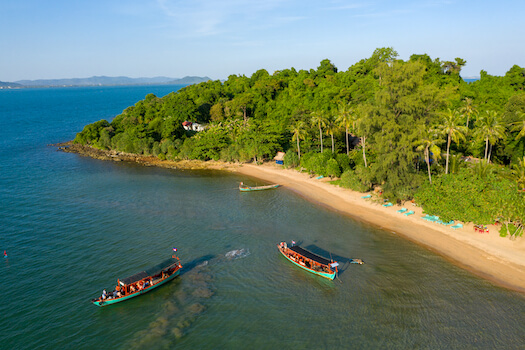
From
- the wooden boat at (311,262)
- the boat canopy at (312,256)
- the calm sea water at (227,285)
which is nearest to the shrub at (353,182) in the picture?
the calm sea water at (227,285)

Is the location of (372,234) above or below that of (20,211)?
below

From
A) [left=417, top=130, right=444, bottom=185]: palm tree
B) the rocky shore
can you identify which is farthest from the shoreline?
the rocky shore

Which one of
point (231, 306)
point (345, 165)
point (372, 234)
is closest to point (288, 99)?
point (345, 165)

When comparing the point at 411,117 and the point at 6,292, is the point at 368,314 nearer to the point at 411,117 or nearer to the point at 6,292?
the point at 411,117

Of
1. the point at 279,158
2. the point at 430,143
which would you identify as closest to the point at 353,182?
the point at 430,143

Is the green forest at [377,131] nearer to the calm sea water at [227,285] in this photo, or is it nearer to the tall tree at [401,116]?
the tall tree at [401,116]

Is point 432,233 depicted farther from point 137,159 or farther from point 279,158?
point 137,159

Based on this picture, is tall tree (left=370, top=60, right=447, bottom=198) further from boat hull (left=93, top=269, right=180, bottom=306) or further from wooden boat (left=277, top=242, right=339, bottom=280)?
boat hull (left=93, top=269, right=180, bottom=306)
